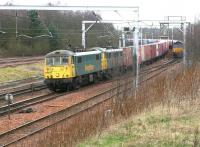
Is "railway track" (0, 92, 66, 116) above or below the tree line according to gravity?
below

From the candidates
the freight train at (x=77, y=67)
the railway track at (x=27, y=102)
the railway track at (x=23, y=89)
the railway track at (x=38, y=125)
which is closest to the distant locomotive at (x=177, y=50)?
the freight train at (x=77, y=67)

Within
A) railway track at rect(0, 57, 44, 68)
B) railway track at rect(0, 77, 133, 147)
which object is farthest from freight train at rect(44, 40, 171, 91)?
railway track at rect(0, 57, 44, 68)

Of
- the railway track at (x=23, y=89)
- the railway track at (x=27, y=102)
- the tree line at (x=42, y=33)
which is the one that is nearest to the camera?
the railway track at (x=27, y=102)

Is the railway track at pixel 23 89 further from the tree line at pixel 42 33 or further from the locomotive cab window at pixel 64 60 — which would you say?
the tree line at pixel 42 33

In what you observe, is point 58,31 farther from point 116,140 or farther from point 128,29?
point 116,140

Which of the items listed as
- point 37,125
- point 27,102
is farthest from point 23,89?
point 37,125

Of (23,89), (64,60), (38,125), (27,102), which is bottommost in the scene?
(38,125)

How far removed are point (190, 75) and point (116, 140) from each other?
39.3 ft

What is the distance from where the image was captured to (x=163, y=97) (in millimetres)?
19797

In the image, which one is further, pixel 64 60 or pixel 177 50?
pixel 177 50

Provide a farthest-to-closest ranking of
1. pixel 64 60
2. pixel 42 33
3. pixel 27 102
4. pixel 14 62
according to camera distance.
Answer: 1. pixel 42 33
2. pixel 14 62
3. pixel 64 60
4. pixel 27 102

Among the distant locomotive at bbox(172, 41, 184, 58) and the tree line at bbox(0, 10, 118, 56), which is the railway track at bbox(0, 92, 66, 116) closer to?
the tree line at bbox(0, 10, 118, 56)

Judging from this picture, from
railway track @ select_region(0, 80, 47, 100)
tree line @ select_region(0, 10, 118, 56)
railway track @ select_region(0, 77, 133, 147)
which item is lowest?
railway track @ select_region(0, 77, 133, 147)

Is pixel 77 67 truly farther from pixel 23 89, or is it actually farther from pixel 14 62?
pixel 14 62
